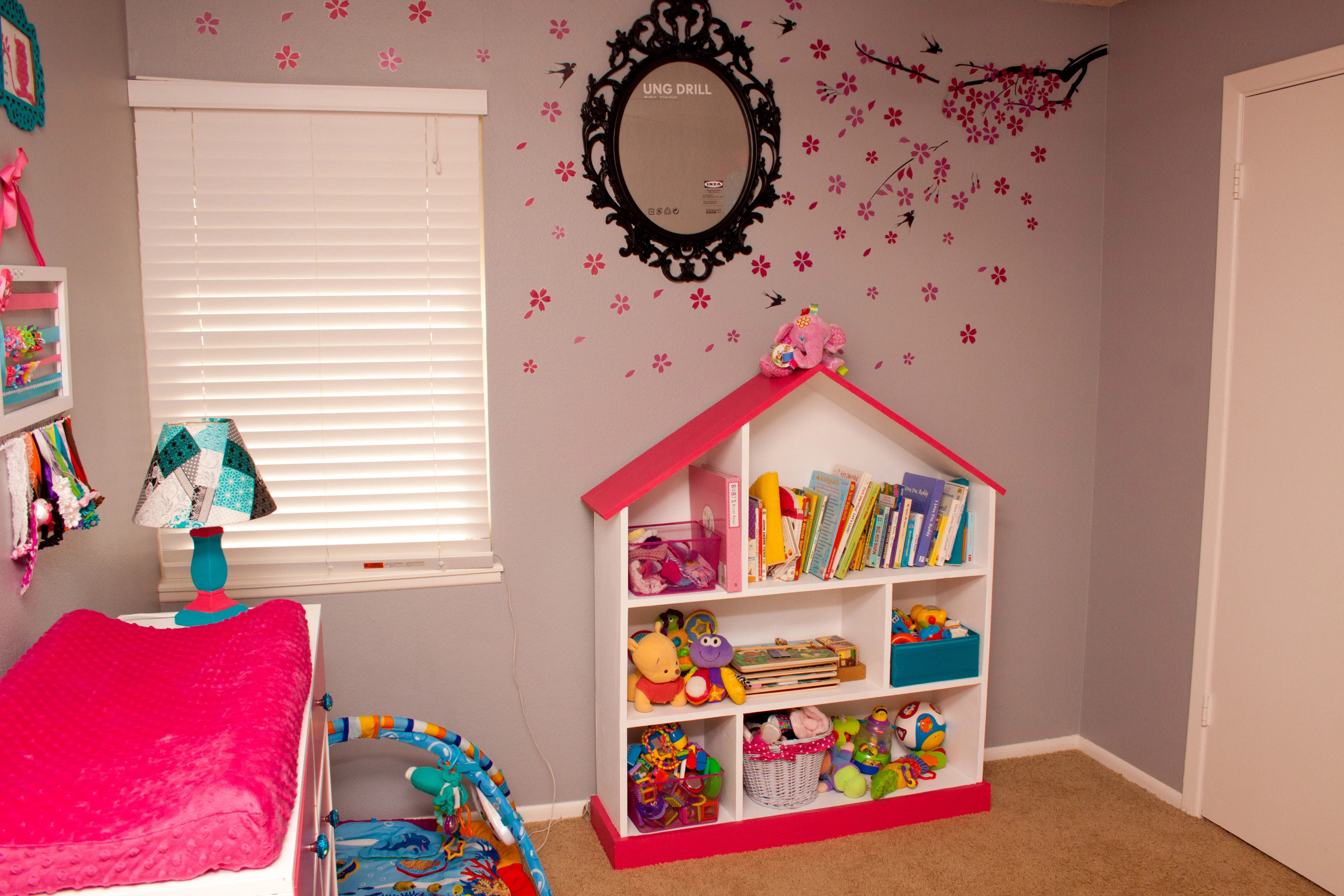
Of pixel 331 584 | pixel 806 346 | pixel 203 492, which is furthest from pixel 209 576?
pixel 806 346

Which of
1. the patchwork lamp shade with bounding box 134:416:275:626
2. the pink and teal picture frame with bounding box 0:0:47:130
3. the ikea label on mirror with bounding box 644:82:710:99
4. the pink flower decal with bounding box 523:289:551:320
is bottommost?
the patchwork lamp shade with bounding box 134:416:275:626

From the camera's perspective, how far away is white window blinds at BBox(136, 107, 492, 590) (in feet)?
7.18

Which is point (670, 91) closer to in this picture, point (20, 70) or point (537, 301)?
point (537, 301)

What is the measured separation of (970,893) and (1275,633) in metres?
0.99

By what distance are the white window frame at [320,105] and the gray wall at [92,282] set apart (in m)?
0.07

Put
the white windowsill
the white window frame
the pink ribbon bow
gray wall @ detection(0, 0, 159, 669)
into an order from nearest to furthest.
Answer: the pink ribbon bow → gray wall @ detection(0, 0, 159, 669) → the white window frame → the white windowsill

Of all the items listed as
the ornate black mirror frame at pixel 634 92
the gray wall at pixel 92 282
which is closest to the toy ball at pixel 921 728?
the ornate black mirror frame at pixel 634 92

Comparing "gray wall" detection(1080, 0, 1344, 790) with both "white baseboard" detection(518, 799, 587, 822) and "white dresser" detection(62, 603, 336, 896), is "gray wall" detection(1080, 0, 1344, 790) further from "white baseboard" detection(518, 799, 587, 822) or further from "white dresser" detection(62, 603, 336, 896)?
"white dresser" detection(62, 603, 336, 896)

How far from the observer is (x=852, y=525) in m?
2.36

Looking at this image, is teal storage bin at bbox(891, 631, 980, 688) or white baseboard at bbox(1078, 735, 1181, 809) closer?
teal storage bin at bbox(891, 631, 980, 688)

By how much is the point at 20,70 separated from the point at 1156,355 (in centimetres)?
270

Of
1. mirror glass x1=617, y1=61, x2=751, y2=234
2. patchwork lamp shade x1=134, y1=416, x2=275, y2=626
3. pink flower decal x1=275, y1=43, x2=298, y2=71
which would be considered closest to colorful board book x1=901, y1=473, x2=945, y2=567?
mirror glass x1=617, y1=61, x2=751, y2=234

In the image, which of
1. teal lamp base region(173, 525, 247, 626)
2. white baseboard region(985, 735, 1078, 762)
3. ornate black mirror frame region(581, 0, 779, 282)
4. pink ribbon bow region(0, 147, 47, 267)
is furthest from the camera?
white baseboard region(985, 735, 1078, 762)

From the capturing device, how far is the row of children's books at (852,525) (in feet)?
7.60
